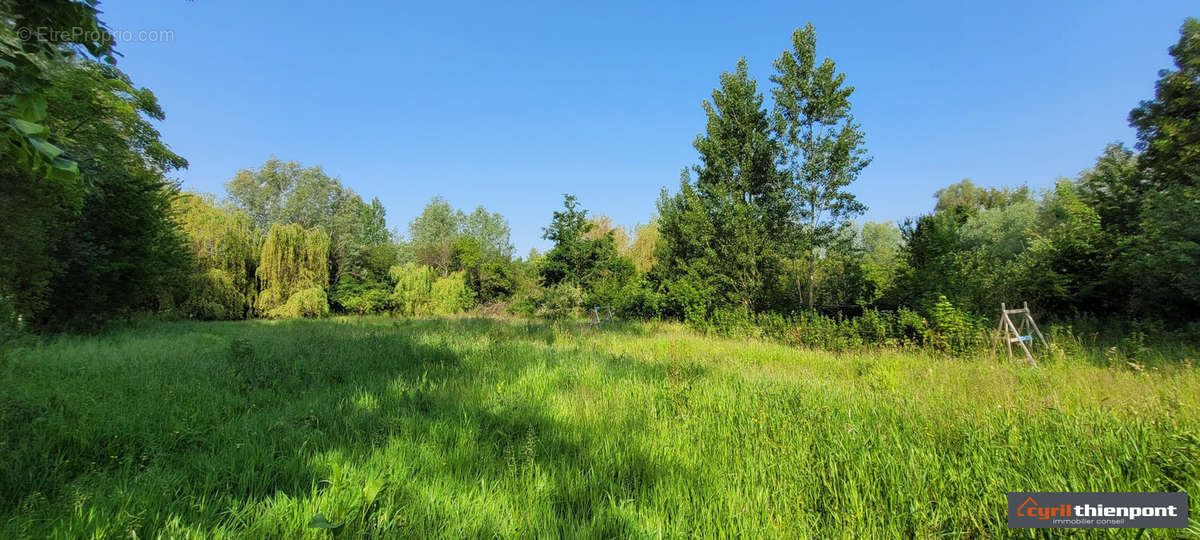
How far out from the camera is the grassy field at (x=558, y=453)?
219cm

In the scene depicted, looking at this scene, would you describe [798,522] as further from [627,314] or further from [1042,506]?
[627,314]

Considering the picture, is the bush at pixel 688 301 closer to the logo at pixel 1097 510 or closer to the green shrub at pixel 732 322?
the green shrub at pixel 732 322

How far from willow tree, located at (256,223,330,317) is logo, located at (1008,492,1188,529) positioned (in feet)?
91.9

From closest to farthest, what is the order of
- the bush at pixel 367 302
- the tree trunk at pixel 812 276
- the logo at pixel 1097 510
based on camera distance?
the logo at pixel 1097 510 → the tree trunk at pixel 812 276 → the bush at pixel 367 302

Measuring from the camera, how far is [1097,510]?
7.27 feet

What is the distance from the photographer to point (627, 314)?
1986cm

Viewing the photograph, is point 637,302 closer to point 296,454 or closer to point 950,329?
point 950,329

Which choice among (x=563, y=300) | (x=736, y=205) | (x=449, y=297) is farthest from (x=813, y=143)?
(x=449, y=297)

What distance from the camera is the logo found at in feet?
6.87

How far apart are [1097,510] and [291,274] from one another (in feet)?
97.7

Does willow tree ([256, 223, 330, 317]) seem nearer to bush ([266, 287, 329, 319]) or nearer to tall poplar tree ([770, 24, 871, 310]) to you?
bush ([266, 287, 329, 319])

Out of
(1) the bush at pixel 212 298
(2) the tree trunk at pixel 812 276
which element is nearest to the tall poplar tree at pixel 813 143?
(2) the tree trunk at pixel 812 276

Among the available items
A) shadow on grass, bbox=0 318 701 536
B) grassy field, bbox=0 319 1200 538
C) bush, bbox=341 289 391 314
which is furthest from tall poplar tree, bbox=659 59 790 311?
bush, bbox=341 289 391 314

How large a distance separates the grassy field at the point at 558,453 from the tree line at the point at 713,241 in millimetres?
1984
